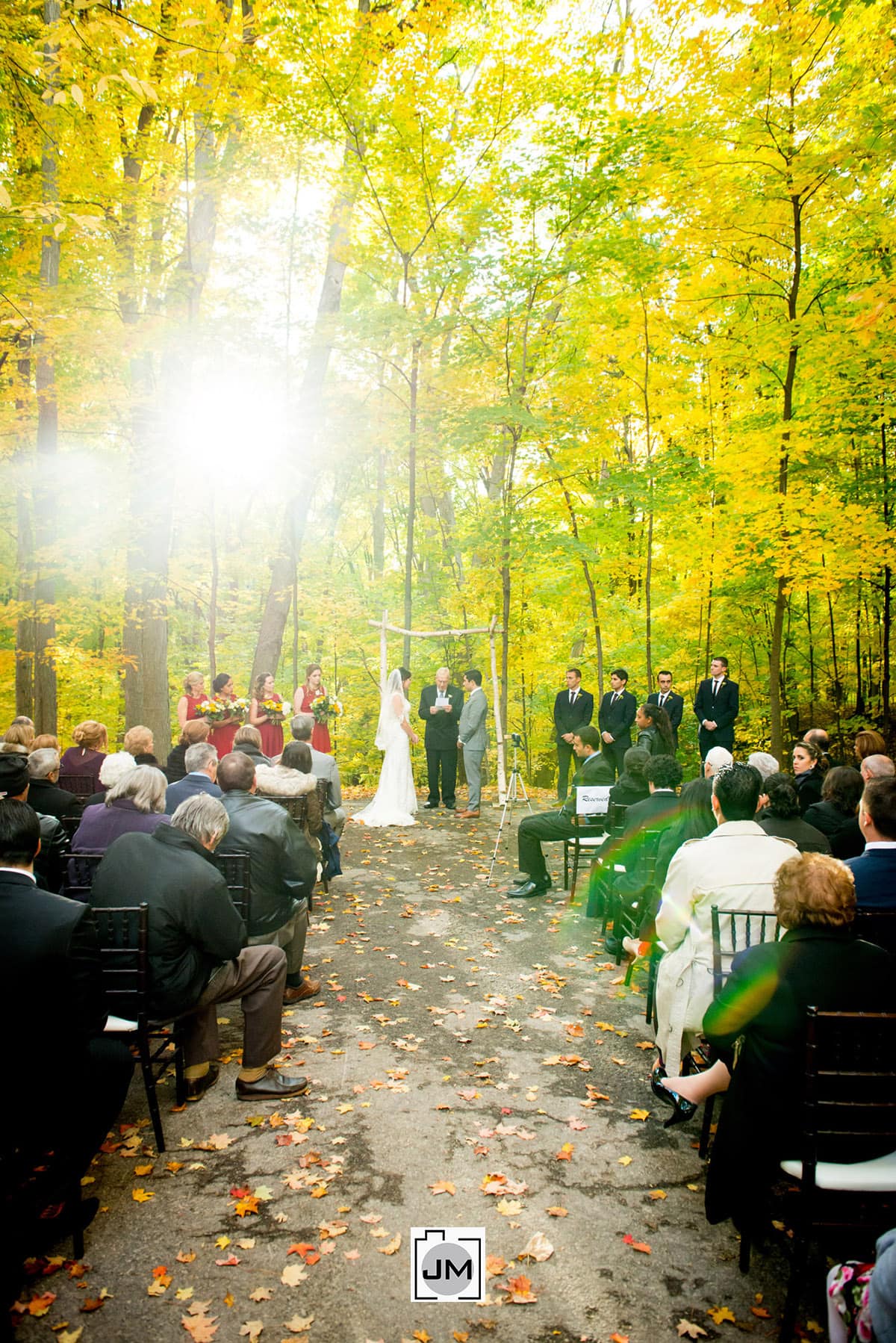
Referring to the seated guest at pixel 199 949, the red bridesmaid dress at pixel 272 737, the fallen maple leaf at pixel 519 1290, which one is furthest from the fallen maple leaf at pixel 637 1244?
the red bridesmaid dress at pixel 272 737

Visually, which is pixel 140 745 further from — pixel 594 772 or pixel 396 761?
pixel 396 761

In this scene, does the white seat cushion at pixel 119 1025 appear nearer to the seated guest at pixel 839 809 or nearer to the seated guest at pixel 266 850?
the seated guest at pixel 266 850

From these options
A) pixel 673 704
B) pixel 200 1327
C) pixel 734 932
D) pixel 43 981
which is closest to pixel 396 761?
pixel 673 704

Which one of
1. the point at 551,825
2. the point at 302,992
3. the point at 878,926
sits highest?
the point at 878,926

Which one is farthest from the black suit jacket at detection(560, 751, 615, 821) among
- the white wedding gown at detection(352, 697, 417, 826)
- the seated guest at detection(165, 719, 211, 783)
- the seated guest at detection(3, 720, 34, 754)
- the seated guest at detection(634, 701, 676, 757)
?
the seated guest at detection(3, 720, 34, 754)

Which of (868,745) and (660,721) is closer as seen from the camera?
(868,745)

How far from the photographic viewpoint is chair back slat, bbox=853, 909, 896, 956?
3145 mm

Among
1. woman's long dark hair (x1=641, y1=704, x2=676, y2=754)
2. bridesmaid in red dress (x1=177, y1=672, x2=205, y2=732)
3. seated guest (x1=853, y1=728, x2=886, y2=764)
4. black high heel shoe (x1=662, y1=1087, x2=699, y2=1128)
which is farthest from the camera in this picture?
bridesmaid in red dress (x1=177, y1=672, x2=205, y2=732)

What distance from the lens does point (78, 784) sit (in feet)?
22.2

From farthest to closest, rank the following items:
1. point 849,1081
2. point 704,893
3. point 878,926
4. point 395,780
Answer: point 395,780 → point 704,893 → point 878,926 → point 849,1081

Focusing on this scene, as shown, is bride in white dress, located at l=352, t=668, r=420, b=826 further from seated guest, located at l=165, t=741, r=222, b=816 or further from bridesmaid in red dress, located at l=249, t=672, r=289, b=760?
seated guest, located at l=165, t=741, r=222, b=816

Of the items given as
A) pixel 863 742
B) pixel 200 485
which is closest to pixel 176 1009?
pixel 863 742

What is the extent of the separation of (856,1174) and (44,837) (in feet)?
14.8

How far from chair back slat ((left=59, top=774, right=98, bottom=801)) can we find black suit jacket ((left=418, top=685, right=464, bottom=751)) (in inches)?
215
